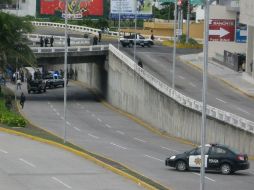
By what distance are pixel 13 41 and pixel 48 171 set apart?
3414cm

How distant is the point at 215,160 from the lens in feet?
132

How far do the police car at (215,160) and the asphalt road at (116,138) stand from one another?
343 mm

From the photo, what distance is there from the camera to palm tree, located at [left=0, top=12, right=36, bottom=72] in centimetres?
7075

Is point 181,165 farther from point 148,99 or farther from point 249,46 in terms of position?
point 249,46

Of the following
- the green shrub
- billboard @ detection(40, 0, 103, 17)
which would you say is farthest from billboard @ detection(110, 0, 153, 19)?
the green shrub

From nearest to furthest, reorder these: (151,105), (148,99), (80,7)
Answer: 1. (151,105)
2. (148,99)
3. (80,7)

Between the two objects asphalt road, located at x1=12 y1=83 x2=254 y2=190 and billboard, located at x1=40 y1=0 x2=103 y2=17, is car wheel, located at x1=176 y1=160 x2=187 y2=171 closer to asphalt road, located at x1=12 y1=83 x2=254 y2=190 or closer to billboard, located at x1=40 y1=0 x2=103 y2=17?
asphalt road, located at x1=12 y1=83 x2=254 y2=190

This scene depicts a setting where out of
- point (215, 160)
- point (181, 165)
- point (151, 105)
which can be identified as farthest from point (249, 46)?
point (215, 160)

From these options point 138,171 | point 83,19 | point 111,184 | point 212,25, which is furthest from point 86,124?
point 83,19

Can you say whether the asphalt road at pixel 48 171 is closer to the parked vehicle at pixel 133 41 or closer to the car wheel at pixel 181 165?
the car wheel at pixel 181 165

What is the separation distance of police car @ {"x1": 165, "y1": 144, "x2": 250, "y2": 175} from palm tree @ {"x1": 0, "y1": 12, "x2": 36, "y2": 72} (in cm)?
3230

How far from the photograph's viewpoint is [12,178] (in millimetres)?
36312

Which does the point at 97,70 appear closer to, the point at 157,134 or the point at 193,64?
the point at 193,64

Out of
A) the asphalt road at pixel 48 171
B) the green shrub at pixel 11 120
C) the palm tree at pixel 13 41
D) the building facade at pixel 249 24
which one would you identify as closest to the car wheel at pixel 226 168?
the asphalt road at pixel 48 171
